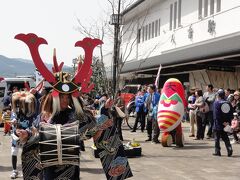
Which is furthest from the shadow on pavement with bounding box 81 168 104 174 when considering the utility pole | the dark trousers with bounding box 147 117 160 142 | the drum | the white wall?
the white wall

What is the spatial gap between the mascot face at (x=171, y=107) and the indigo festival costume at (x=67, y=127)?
261 inches

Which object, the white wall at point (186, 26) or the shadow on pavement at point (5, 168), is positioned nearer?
the shadow on pavement at point (5, 168)

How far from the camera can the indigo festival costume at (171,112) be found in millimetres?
12328

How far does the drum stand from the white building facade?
39.4 feet

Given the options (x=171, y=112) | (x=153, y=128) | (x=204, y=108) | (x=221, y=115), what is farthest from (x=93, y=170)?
(x=204, y=108)

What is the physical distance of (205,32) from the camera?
22.3m

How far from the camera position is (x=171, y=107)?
12461 mm

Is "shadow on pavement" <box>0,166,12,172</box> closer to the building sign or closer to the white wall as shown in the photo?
the white wall

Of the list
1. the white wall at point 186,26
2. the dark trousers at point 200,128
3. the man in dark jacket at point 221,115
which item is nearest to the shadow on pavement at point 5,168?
the man in dark jacket at point 221,115

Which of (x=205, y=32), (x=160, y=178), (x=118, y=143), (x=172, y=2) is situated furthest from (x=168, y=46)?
(x=118, y=143)

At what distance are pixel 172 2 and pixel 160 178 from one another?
21.0 metres

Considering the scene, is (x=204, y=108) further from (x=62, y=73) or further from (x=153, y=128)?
(x=62, y=73)

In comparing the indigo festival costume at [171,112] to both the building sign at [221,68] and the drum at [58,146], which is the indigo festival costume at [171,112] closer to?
the drum at [58,146]

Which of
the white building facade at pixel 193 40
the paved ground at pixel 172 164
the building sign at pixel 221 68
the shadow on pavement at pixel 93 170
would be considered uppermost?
the white building facade at pixel 193 40
